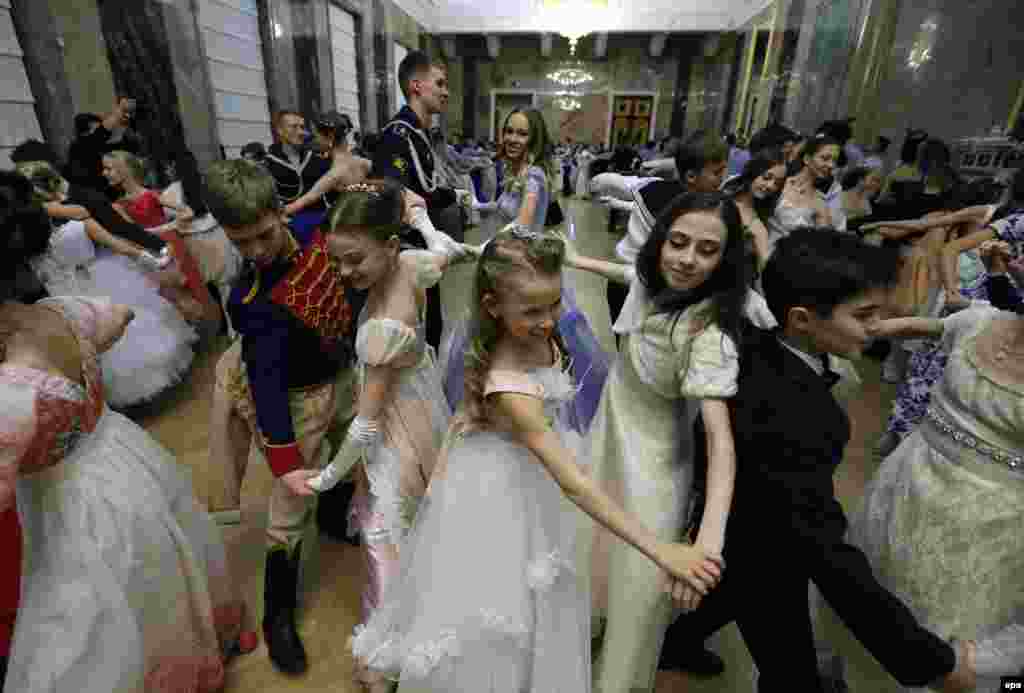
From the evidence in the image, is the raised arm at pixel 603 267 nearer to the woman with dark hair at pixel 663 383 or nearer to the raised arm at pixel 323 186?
the woman with dark hair at pixel 663 383

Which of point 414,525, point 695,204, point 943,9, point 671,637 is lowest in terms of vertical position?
point 671,637

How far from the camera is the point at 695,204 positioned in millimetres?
1307

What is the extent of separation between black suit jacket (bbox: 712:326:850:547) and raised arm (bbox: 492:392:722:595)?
20 cm

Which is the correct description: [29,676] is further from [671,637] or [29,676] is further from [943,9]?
[943,9]

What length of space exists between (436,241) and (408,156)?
0.91m

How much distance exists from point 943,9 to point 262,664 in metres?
10.1

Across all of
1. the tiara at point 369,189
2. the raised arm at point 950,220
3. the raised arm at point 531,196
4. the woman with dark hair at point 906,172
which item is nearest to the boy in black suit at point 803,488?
the tiara at point 369,189

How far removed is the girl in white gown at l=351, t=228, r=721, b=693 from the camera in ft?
3.65

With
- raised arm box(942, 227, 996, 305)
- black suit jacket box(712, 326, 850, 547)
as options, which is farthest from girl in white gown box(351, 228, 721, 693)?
raised arm box(942, 227, 996, 305)

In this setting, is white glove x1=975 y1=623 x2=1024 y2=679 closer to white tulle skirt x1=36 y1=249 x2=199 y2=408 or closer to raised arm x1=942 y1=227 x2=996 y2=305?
raised arm x1=942 y1=227 x2=996 y2=305

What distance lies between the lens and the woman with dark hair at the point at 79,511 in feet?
3.44

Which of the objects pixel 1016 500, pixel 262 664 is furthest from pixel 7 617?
pixel 1016 500

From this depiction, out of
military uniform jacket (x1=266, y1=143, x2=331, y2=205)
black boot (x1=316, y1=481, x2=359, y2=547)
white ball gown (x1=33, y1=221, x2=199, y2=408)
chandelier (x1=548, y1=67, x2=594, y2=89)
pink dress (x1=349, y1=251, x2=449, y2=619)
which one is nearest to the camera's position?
pink dress (x1=349, y1=251, x2=449, y2=619)

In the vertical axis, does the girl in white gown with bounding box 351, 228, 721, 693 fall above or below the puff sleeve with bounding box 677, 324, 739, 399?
below
